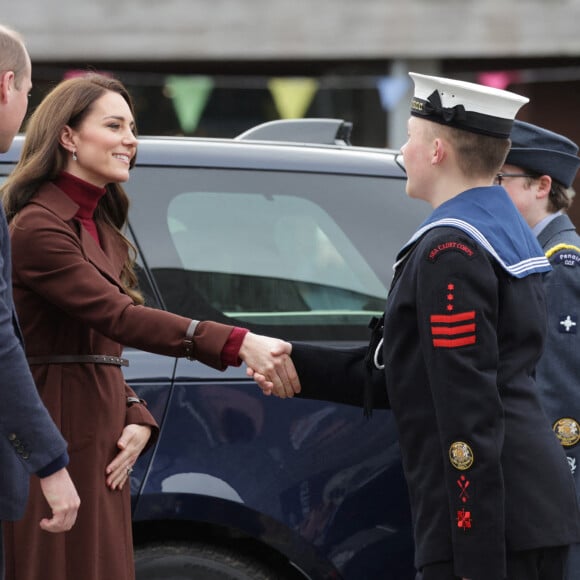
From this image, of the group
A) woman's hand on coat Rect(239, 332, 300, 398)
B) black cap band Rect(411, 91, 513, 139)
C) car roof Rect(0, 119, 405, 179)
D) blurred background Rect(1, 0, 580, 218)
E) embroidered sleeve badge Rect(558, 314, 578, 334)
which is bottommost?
woman's hand on coat Rect(239, 332, 300, 398)

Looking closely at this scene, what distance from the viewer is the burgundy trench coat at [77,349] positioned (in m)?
2.73

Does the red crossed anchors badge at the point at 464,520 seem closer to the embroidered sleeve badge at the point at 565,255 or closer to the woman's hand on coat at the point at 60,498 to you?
the woman's hand on coat at the point at 60,498

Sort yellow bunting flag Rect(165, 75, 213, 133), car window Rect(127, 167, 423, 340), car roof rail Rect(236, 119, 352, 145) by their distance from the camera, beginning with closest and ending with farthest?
car window Rect(127, 167, 423, 340) → car roof rail Rect(236, 119, 352, 145) → yellow bunting flag Rect(165, 75, 213, 133)

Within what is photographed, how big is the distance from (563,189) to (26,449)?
1.80 metres

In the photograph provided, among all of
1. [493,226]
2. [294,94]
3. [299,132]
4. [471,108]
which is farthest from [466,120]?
[294,94]

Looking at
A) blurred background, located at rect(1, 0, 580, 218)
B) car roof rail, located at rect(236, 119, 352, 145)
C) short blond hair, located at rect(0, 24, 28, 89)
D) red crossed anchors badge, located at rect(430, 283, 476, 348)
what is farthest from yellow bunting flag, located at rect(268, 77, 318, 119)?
red crossed anchors badge, located at rect(430, 283, 476, 348)

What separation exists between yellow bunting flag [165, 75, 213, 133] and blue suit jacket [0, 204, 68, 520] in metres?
10.7

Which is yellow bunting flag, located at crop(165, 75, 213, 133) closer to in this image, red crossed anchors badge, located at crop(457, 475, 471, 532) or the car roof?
the car roof

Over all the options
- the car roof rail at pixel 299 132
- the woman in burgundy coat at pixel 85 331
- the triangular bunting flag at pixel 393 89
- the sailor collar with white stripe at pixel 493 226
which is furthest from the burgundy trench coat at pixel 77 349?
the triangular bunting flag at pixel 393 89

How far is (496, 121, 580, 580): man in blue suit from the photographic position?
9.91 ft

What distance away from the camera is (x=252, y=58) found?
42.4ft

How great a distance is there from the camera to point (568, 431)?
3.04 metres

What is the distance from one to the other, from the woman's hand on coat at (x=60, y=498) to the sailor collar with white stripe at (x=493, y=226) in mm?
853

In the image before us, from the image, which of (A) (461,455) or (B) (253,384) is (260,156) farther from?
(A) (461,455)
